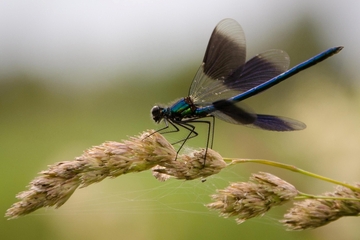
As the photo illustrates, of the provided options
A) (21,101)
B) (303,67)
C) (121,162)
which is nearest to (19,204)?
(121,162)

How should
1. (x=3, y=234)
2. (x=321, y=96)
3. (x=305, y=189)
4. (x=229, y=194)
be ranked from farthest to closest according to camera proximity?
(x=3, y=234)
(x=321, y=96)
(x=305, y=189)
(x=229, y=194)

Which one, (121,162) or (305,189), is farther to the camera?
(305,189)

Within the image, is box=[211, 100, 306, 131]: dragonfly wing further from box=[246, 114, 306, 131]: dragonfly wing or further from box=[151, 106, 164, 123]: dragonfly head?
box=[151, 106, 164, 123]: dragonfly head

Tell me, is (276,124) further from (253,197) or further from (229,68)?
(229,68)

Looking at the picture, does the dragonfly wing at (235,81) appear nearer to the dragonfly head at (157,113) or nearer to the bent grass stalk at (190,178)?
the dragonfly head at (157,113)

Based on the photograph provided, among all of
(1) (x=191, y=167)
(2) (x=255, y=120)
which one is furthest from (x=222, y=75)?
(1) (x=191, y=167)

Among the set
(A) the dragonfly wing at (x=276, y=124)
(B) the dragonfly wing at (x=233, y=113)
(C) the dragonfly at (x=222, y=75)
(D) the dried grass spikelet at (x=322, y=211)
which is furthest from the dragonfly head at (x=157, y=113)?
(D) the dried grass spikelet at (x=322, y=211)

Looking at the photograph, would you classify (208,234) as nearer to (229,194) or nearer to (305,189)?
(305,189)
